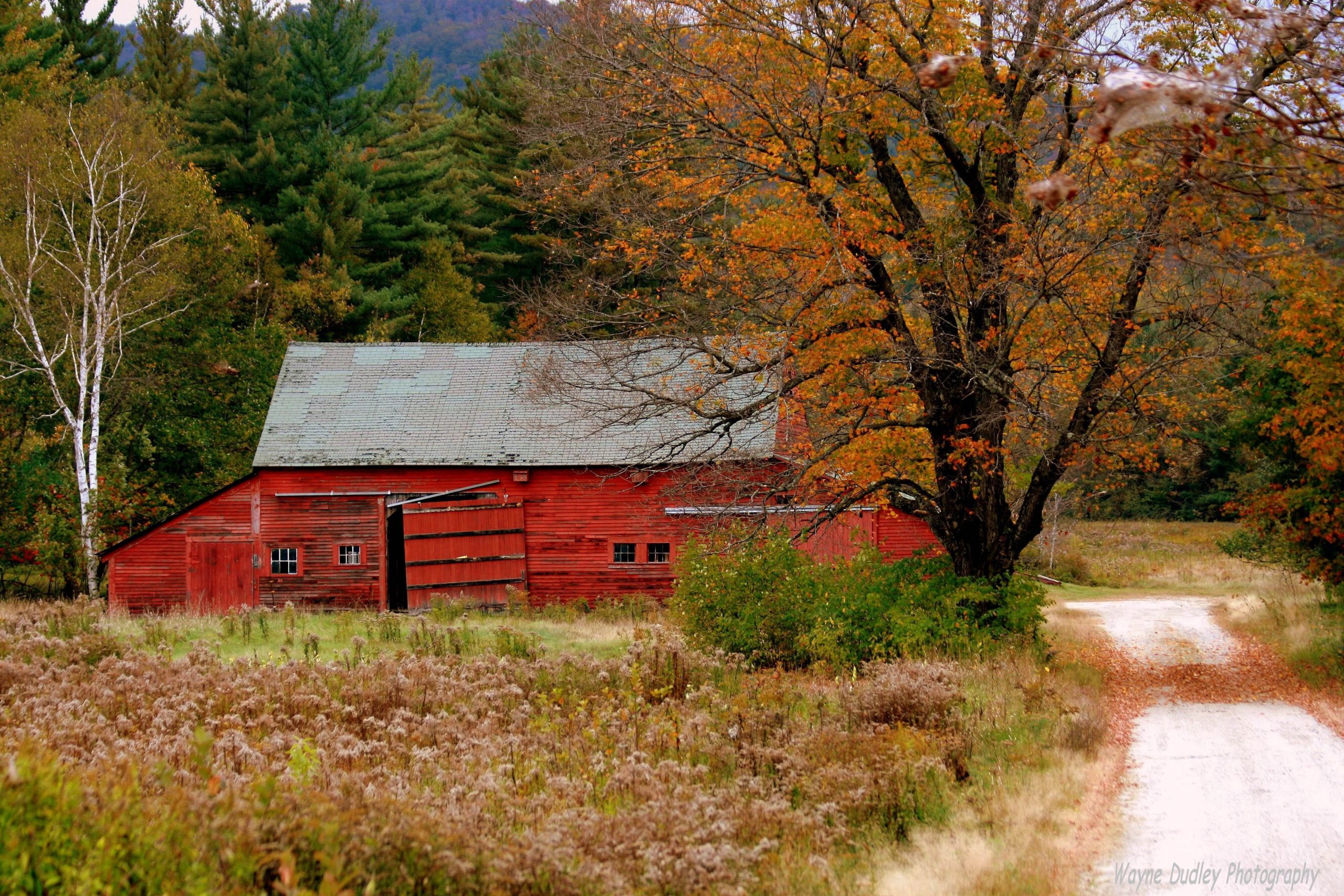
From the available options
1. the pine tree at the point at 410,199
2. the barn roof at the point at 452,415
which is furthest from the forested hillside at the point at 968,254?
the pine tree at the point at 410,199

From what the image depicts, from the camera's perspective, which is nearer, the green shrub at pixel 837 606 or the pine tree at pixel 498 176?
the green shrub at pixel 837 606

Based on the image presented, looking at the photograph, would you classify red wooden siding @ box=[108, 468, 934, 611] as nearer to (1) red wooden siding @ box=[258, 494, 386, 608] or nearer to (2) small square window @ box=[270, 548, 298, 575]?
(1) red wooden siding @ box=[258, 494, 386, 608]

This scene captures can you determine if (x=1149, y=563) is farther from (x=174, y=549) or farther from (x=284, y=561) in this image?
(x=174, y=549)

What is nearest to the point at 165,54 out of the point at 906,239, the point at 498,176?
the point at 498,176

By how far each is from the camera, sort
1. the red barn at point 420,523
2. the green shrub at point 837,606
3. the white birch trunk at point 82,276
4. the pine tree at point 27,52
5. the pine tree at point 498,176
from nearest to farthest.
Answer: the green shrub at point 837,606
the red barn at point 420,523
the white birch trunk at point 82,276
the pine tree at point 27,52
the pine tree at point 498,176

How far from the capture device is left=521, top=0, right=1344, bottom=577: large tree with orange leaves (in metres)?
13.0

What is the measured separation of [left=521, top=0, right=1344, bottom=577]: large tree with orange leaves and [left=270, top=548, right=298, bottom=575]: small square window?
1419 centimetres

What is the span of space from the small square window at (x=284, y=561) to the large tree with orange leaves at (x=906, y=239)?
14186mm

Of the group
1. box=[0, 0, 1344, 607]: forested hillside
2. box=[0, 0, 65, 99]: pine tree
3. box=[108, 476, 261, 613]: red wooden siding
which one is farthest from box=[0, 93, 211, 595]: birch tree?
box=[0, 0, 65, 99]: pine tree

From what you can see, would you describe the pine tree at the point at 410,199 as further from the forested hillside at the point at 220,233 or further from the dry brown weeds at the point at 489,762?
the dry brown weeds at the point at 489,762

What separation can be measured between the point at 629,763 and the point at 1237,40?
5.93m

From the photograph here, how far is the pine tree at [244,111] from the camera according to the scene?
135 feet

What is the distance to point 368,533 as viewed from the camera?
26656mm

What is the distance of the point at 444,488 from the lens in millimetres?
26531
